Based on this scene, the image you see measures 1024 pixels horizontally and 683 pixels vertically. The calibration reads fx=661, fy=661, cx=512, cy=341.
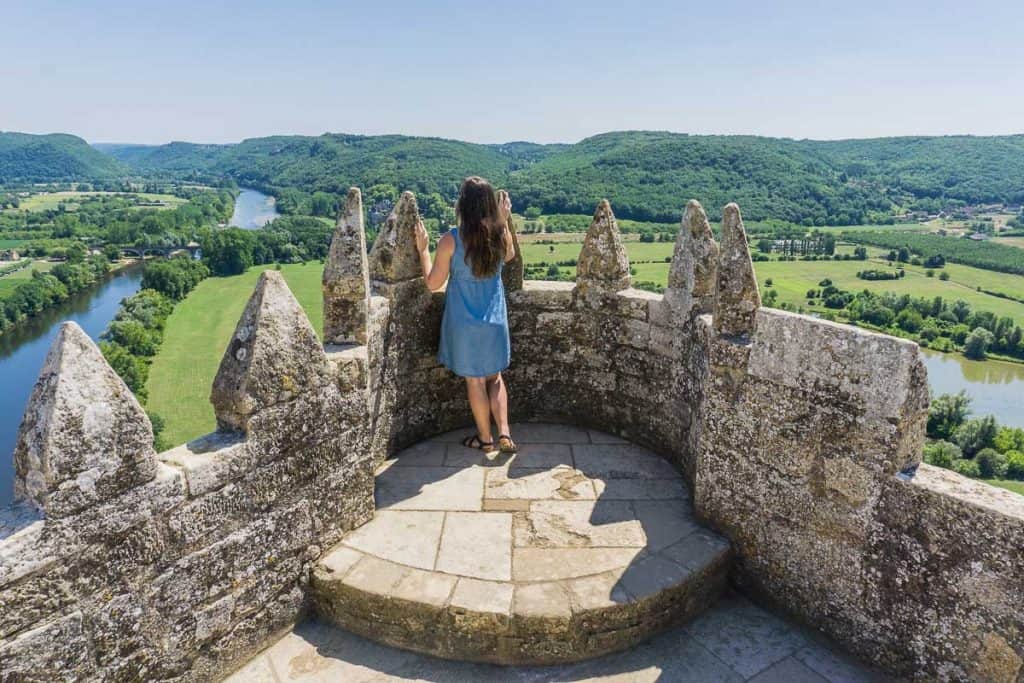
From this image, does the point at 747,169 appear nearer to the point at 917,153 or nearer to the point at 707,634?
the point at 917,153

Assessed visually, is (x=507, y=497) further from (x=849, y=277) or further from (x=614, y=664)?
(x=849, y=277)

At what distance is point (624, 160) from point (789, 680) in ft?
377

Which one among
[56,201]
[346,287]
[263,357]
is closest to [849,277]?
[346,287]

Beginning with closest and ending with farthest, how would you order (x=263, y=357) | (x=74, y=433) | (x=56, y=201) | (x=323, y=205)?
(x=74, y=433) < (x=263, y=357) < (x=323, y=205) < (x=56, y=201)

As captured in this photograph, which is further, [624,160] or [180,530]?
[624,160]

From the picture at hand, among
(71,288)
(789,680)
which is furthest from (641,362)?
(71,288)

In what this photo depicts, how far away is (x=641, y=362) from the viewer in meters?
5.62

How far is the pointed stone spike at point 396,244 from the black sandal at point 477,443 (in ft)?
4.96

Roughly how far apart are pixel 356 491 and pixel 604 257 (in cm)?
284

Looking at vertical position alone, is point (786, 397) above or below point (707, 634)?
above

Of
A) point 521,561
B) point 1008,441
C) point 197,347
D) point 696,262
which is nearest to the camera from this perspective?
point 521,561

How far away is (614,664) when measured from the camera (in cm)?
363

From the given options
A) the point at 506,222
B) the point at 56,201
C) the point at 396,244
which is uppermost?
the point at 506,222

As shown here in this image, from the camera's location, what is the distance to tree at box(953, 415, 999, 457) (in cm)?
4691
